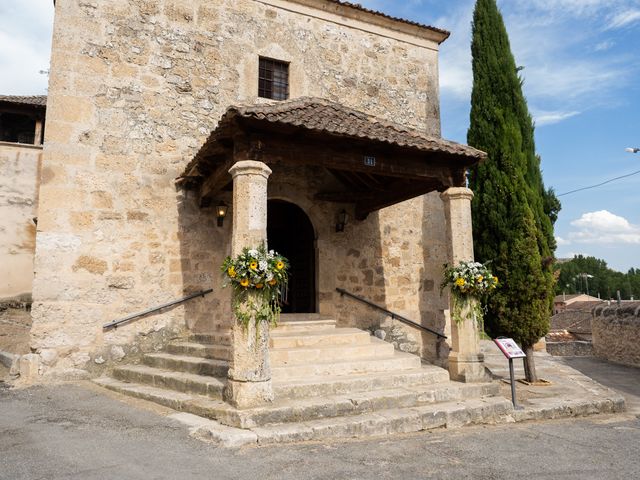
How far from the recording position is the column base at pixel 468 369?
6.51 m

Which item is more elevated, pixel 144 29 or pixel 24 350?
pixel 144 29

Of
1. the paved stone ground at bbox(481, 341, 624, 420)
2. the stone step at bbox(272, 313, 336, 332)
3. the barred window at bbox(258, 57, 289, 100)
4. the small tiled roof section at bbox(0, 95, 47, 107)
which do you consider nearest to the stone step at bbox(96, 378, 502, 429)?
the paved stone ground at bbox(481, 341, 624, 420)

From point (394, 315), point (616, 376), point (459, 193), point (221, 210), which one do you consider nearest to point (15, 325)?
point (221, 210)

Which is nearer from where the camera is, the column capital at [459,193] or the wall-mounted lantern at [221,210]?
the column capital at [459,193]

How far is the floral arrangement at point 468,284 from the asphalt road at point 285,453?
1.91m

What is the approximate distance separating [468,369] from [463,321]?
27.2 inches

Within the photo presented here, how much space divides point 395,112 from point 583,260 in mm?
74544

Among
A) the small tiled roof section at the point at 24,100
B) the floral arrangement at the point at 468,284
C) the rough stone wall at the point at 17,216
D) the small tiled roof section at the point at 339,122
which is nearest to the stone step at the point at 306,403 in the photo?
the floral arrangement at the point at 468,284

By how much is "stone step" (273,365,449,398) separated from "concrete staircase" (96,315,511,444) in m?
0.01

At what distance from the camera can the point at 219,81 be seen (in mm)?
8430

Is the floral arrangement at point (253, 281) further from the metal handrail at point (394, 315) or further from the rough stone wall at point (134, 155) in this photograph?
the metal handrail at point (394, 315)

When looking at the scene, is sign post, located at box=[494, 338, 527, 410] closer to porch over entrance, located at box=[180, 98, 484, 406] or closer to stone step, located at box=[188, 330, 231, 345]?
porch over entrance, located at box=[180, 98, 484, 406]

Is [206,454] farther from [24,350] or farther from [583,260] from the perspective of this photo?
[583,260]

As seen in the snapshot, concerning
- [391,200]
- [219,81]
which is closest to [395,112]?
[391,200]
